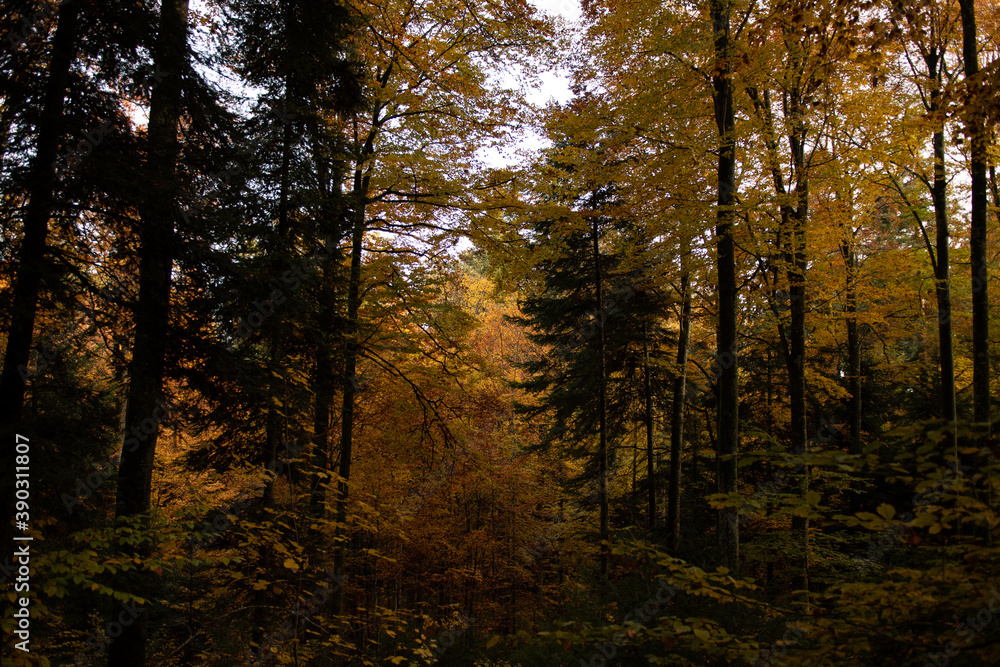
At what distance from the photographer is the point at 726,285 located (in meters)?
7.78

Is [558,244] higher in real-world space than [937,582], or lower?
higher

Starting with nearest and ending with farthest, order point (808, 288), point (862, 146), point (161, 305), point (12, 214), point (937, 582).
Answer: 1. point (937, 582)
2. point (12, 214)
3. point (161, 305)
4. point (862, 146)
5. point (808, 288)

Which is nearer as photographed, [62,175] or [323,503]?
[62,175]

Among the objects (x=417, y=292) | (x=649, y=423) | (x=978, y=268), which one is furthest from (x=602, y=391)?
(x=978, y=268)

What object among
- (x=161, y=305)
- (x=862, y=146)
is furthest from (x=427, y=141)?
(x=862, y=146)

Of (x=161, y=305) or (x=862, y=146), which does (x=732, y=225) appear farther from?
(x=161, y=305)

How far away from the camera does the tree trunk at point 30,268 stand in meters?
3.89

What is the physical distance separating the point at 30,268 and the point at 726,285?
27.2ft

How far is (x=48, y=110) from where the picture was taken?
4.32 metres

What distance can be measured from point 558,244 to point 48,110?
22.6ft

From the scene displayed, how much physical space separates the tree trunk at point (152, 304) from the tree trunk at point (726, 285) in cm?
660

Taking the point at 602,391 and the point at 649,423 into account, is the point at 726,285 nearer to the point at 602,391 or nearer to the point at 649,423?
the point at 602,391

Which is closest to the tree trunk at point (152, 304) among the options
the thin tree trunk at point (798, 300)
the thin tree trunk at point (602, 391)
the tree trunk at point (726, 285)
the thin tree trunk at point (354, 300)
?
the thin tree trunk at point (354, 300)

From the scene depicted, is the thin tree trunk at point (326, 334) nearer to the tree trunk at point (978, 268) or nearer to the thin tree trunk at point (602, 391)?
the thin tree trunk at point (602, 391)
